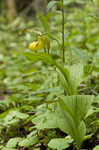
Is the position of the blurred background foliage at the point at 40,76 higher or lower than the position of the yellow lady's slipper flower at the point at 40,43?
lower

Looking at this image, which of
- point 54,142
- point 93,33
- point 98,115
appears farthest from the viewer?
point 93,33

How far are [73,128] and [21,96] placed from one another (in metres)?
0.72

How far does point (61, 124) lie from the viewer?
0.91m

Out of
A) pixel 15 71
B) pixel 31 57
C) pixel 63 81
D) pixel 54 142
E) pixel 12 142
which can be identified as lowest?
pixel 15 71

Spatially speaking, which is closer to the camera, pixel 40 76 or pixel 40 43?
pixel 40 43

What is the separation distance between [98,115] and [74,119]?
378 mm

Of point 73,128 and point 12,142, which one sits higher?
point 73,128

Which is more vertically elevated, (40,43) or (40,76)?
(40,43)

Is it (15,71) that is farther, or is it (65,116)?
(15,71)

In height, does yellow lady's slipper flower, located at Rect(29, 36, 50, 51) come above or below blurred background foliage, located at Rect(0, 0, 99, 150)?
above

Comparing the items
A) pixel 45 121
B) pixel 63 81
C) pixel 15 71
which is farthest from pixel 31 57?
pixel 15 71

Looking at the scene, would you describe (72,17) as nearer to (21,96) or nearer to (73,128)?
(21,96)

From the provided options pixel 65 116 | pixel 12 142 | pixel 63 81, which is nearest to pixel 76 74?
pixel 63 81

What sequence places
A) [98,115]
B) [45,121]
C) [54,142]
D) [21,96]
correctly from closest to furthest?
[54,142] → [45,121] → [98,115] → [21,96]
